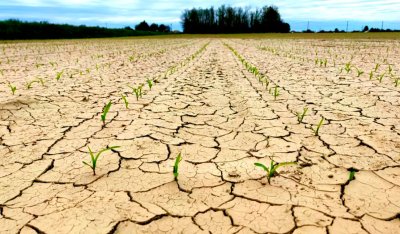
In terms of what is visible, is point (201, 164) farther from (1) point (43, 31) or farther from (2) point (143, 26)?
(2) point (143, 26)

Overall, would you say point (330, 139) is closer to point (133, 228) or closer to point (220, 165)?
point (220, 165)

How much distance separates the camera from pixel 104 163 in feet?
6.18

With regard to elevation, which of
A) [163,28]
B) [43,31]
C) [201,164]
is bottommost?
[201,164]

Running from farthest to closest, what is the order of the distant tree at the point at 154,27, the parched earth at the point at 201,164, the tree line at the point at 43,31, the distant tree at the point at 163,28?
the distant tree at the point at 163,28 < the distant tree at the point at 154,27 < the tree line at the point at 43,31 < the parched earth at the point at 201,164

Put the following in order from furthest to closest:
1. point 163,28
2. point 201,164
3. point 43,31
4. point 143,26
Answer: point 163,28
point 143,26
point 43,31
point 201,164

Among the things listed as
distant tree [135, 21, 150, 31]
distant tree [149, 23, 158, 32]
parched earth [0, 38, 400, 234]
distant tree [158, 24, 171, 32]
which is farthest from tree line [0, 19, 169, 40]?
distant tree [158, 24, 171, 32]

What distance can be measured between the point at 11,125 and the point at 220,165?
188 centimetres

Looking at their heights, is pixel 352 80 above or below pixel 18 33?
below

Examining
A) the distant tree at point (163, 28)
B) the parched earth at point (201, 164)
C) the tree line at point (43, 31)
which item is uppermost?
the distant tree at point (163, 28)

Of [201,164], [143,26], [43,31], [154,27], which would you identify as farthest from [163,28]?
[201,164]

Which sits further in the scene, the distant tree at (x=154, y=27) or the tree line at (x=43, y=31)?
the distant tree at (x=154, y=27)

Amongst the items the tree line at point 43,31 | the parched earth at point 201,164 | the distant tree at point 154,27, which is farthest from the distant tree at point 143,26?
the parched earth at point 201,164

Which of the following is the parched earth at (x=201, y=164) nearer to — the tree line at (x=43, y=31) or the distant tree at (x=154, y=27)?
the tree line at (x=43, y=31)

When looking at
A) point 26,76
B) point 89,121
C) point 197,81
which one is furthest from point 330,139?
point 26,76
